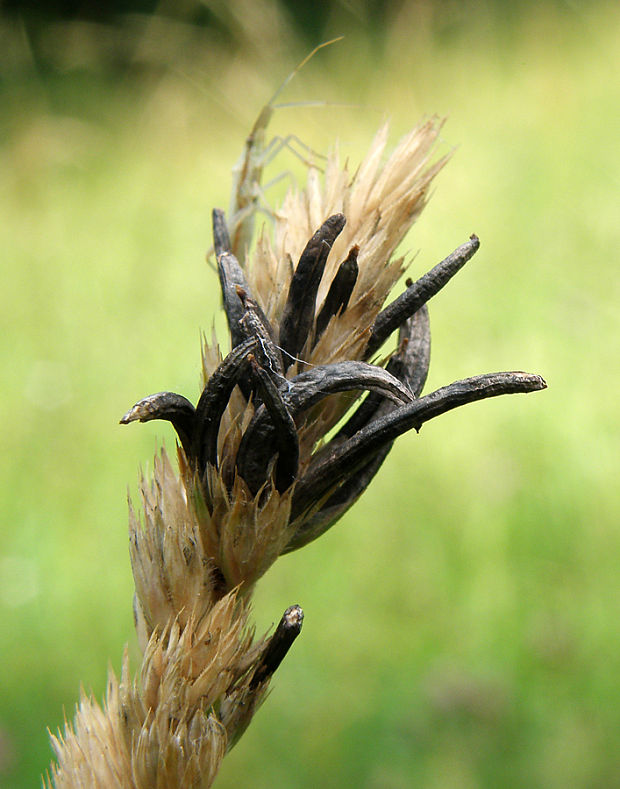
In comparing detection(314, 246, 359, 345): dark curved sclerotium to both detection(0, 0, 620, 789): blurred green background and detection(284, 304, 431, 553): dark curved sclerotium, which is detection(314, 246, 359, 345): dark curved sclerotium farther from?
detection(0, 0, 620, 789): blurred green background

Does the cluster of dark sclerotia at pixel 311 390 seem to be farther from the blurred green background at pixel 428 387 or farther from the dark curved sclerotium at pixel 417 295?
the blurred green background at pixel 428 387

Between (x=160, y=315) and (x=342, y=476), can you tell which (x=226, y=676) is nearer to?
(x=342, y=476)

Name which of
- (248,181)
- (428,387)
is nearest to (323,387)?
(248,181)

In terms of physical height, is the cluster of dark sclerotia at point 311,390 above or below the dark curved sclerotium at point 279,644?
above

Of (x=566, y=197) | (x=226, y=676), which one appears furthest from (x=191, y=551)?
(x=566, y=197)

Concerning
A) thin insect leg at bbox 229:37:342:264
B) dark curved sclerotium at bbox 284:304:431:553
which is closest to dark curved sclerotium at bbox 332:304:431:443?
dark curved sclerotium at bbox 284:304:431:553

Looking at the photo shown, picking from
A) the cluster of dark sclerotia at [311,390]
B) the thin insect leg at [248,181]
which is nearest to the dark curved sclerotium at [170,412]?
the cluster of dark sclerotia at [311,390]
